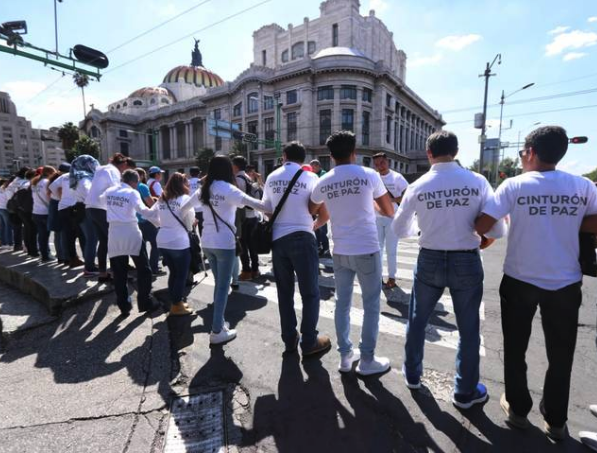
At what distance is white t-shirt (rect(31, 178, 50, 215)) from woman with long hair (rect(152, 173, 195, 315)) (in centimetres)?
402

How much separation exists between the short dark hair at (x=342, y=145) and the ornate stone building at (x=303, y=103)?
26.7 metres

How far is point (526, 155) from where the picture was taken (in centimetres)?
223

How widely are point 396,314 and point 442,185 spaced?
2509 mm

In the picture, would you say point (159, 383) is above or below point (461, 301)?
below

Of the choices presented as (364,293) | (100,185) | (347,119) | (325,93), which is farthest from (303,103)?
(364,293)

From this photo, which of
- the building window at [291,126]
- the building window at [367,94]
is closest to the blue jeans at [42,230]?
the building window at [291,126]

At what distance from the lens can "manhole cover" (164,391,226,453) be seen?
87.8 inches

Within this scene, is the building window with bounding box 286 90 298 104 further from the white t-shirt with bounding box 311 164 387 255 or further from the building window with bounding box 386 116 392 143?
the white t-shirt with bounding box 311 164 387 255

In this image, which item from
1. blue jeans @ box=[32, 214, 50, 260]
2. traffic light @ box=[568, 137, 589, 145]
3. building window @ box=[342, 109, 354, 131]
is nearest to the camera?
blue jeans @ box=[32, 214, 50, 260]

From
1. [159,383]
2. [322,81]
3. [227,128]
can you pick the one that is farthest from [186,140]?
[159,383]

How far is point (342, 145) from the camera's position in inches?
111

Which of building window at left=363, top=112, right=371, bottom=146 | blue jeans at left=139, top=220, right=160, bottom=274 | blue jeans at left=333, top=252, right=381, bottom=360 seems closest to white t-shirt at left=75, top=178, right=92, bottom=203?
blue jeans at left=139, top=220, right=160, bottom=274

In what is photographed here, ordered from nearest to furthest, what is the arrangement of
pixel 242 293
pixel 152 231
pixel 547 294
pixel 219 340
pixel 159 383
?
1. pixel 547 294
2. pixel 159 383
3. pixel 219 340
4. pixel 242 293
5. pixel 152 231

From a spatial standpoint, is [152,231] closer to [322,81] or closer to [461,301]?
[461,301]
